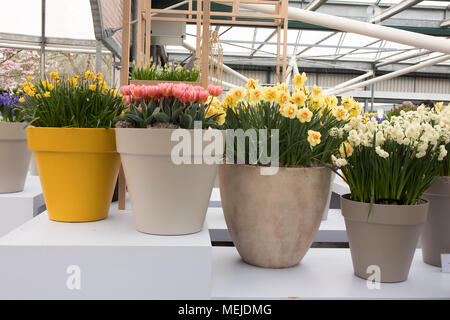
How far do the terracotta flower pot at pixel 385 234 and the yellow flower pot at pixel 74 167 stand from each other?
0.64 metres

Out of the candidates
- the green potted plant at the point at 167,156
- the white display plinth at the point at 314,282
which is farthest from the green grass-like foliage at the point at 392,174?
the green potted plant at the point at 167,156

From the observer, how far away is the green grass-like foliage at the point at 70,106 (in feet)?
3.77

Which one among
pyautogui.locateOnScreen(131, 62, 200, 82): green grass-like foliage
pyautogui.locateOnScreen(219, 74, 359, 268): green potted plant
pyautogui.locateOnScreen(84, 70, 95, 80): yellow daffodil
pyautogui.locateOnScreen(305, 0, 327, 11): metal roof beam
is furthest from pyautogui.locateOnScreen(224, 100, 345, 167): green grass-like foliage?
pyautogui.locateOnScreen(305, 0, 327, 11): metal roof beam

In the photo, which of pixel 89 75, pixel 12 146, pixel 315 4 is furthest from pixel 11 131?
pixel 315 4

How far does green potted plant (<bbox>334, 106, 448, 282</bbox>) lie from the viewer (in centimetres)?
97

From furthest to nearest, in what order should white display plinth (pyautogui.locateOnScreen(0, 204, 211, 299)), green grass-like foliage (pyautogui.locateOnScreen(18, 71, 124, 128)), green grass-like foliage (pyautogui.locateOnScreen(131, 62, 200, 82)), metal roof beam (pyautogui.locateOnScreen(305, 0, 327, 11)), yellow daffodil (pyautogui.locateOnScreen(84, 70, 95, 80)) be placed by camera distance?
metal roof beam (pyautogui.locateOnScreen(305, 0, 327, 11)) → green grass-like foliage (pyautogui.locateOnScreen(131, 62, 200, 82)) → yellow daffodil (pyautogui.locateOnScreen(84, 70, 95, 80)) → green grass-like foliage (pyautogui.locateOnScreen(18, 71, 124, 128)) → white display plinth (pyautogui.locateOnScreen(0, 204, 211, 299))

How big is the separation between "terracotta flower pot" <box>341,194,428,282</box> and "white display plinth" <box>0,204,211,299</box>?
36 centimetres

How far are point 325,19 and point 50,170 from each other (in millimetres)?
4187

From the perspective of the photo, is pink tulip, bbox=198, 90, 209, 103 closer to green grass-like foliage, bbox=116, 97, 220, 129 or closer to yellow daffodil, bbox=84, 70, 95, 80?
green grass-like foliage, bbox=116, 97, 220, 129

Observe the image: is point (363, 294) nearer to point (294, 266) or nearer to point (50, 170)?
point (294, 266)

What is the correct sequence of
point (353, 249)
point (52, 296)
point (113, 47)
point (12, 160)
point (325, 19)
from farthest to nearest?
point (113, 47) → point (325, 19) → point (12, 160) → point (353, 249) → point (52, 296)

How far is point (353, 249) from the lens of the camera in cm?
105

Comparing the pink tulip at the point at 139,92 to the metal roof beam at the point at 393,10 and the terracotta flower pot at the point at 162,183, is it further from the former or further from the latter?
the metal roof beam at the point at 393,10

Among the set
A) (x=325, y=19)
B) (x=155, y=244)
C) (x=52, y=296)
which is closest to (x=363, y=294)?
(x=155, y=244)
